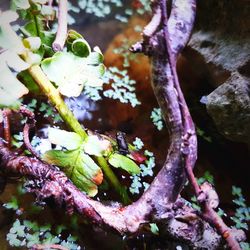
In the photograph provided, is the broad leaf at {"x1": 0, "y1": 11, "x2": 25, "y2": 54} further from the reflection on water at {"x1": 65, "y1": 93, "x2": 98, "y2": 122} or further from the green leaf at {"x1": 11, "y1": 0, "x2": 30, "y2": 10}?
the reflection on water at {"x1": 65, "y1": 93, "x2": 98, "y2": 122}

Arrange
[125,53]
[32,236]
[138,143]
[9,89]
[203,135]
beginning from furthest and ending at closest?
[125,53]
[203,135]
[138,143]
[32,236]
[9,89]

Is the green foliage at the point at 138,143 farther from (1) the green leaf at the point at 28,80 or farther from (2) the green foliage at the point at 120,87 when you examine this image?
(1) the green leaf at the point at 28,80

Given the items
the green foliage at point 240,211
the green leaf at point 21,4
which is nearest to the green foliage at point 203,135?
the green foliage at point 240,211

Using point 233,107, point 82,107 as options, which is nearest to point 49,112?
point 82,107

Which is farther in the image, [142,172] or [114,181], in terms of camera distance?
[142,172]

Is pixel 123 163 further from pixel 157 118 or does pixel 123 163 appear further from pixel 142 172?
pixel 157 118

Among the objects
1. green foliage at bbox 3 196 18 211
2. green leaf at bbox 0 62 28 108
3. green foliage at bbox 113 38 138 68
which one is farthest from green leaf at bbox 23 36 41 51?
green foliage at bbox 113 38 138 68

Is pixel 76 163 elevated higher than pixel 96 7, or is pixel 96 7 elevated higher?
pixel 96 7

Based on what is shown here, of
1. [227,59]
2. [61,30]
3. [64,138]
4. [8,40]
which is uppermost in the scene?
[8,40]
